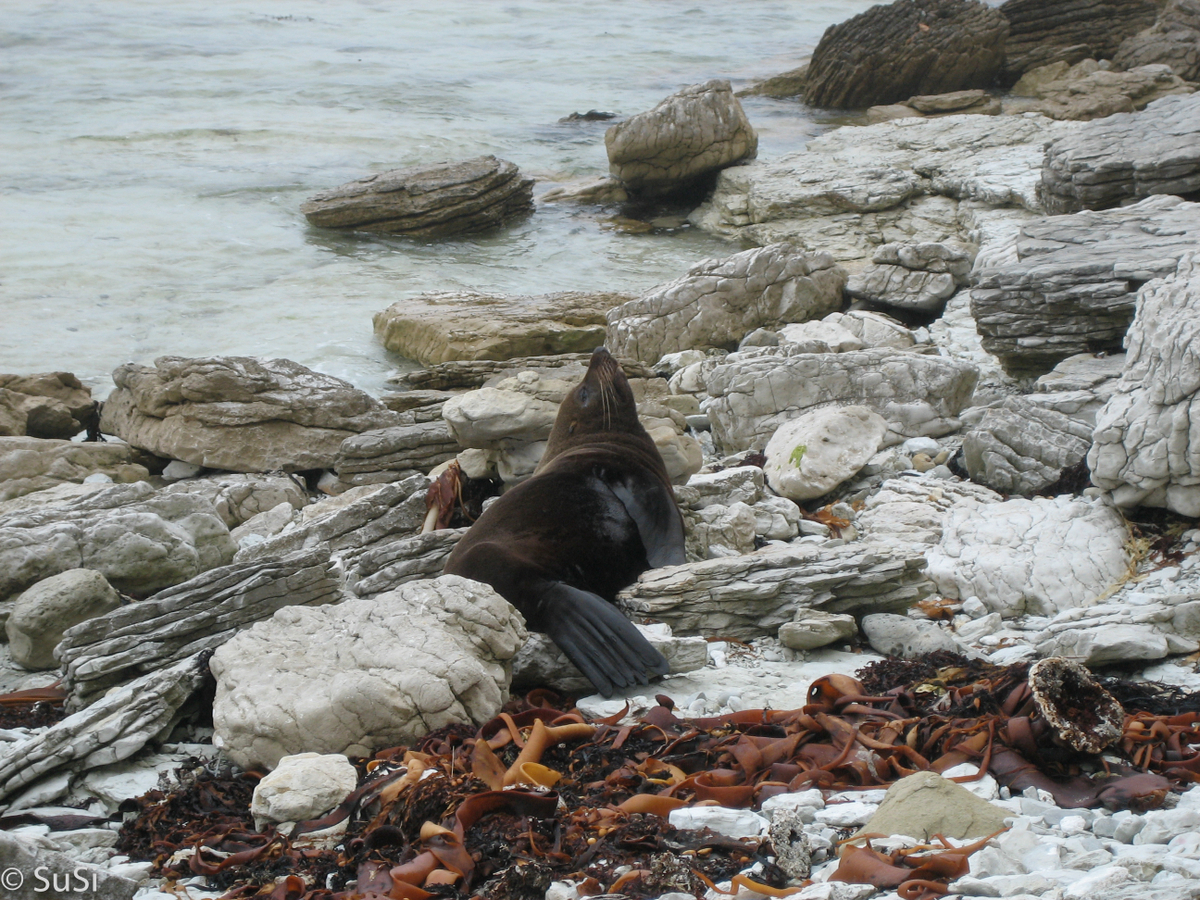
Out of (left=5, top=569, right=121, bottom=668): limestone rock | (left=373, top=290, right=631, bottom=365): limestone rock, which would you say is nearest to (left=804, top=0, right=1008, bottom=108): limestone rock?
(left=373, top=290, right=631, bottom=365): limestone rock

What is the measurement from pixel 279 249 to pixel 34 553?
12044 millimetres

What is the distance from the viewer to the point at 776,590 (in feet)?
15.1

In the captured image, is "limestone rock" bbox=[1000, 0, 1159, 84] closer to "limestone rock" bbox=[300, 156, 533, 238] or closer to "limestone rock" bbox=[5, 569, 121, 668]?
"limestone rock" bbox=[300, 156, 533, 238]

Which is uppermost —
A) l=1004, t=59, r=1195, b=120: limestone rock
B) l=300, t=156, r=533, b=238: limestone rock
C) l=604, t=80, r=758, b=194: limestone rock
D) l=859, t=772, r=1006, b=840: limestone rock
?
l=1004, t=59, r=1195, b=120: limestone rock

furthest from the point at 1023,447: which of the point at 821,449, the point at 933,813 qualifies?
the point at 933,813

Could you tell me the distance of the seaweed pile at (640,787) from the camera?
2.50 m

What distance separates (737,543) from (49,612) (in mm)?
3351

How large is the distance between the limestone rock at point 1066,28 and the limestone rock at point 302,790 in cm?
2306

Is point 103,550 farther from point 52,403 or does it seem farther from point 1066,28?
point 1066,28

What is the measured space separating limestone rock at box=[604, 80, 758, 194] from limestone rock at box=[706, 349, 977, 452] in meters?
9.78

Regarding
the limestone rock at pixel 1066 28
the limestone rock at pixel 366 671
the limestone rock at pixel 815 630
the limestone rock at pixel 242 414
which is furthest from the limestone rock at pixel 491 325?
the limestone rock at pixel 1066 28

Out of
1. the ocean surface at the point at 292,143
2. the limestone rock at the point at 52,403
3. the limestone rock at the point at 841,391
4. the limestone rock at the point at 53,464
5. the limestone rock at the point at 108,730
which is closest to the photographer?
the limestone rock at the point at 108,730

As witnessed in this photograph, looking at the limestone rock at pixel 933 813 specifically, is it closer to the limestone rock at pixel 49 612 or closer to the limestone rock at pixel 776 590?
the limestone rock at pixel 776 590

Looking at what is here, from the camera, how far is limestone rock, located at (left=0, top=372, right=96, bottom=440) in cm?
930
